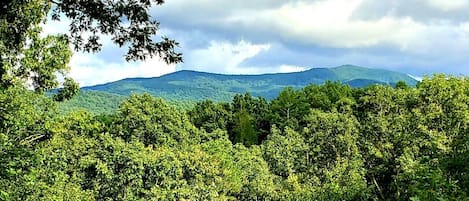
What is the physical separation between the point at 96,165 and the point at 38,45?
18492mm

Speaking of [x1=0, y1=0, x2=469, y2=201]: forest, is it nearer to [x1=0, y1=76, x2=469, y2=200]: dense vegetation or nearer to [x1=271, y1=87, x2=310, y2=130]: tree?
[x1=0, y1=76, x2=469, y2=200]: dense vegetation

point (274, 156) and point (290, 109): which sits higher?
point (290, 109)

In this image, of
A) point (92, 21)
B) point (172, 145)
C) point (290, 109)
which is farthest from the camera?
point (290, 109)

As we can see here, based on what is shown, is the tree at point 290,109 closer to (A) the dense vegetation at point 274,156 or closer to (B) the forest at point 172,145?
(B) the forest at point 172,145

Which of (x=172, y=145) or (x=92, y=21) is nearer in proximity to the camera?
(x=92, y=21)

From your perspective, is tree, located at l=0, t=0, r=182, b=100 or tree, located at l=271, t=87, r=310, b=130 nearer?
Answer: tree, located at l=0, t=0, r=182, b=100

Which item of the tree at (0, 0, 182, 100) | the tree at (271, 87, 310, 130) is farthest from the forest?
the tree at (271, 87, 310, 130)

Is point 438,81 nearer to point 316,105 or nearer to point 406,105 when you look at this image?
point 406,105

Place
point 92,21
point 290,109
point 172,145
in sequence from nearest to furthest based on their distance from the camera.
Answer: point 92,21, point 172,145, point 290,109

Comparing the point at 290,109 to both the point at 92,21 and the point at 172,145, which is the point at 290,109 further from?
the point at 92,21

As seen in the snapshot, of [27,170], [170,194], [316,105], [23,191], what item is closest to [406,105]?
[170,194]

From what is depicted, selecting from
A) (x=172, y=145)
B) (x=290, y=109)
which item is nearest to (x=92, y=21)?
(x=172, y=145)

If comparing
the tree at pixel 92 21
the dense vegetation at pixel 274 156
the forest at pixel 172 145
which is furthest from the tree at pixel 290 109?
the tree at pixel 92 21

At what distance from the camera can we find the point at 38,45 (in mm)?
13797
